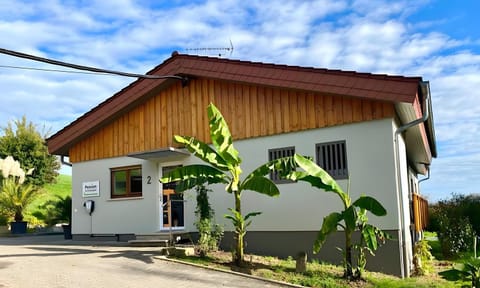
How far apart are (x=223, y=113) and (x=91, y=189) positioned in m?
6.13

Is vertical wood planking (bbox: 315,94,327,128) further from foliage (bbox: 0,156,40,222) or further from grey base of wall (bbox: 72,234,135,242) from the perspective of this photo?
foliage (bbox: 0,156,40,222)

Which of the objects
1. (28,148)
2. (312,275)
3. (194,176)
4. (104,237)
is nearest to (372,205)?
(312,275)

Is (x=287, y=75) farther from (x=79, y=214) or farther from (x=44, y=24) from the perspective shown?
(x=79, y=214)

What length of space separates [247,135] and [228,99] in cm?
129

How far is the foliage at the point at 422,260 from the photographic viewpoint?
1224cm

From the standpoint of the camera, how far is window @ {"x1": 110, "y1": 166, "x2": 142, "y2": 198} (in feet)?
53.3

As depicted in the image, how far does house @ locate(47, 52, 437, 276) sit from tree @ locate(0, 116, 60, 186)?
50.4ft

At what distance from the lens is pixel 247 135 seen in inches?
547

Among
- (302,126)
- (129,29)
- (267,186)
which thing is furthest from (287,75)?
(129,29)

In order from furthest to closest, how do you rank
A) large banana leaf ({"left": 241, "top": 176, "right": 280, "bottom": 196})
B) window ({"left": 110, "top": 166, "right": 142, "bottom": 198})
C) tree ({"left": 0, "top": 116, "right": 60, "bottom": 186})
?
tree ({"left": 0, "top": 116, "right": 60, "bottom": 186}), window ({"left": 110, "top": 166, "right": 142, "bottom": 198}), large banana leaf ({"left": 241, "top": 176, "right": 280, "bottom": 196})

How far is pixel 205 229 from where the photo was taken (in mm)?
12250

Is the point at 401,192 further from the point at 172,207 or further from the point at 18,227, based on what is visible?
the point at 18,227

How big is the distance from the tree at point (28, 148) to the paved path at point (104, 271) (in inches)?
783

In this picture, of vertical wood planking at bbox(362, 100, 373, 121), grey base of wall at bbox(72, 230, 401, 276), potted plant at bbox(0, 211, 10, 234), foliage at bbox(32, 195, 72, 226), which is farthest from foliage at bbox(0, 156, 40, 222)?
vertical wood planking at bbox(362, 100, 373, 121)
